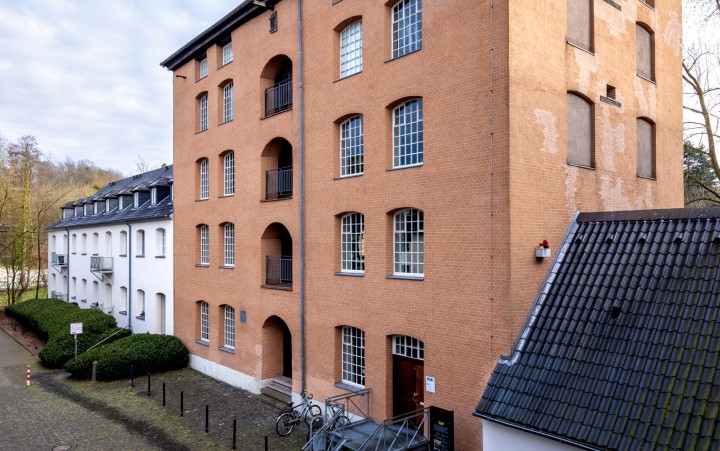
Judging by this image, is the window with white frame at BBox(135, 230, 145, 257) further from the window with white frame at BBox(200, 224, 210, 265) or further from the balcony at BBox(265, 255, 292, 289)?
the balcony at BBox(265, 255, 292, 289)

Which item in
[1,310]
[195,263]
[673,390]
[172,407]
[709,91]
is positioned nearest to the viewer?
[673,390]

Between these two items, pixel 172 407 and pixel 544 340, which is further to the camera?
pixel 172 407

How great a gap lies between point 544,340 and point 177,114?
1998 cm

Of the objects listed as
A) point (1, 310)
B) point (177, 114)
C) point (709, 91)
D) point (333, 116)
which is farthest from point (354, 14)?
point (1, 310)

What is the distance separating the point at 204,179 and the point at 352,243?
10355 millimetres

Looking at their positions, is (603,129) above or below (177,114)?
below

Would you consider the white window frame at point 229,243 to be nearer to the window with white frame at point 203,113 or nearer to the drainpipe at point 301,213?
the window with white frame at point 203,113

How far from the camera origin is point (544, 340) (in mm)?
9828

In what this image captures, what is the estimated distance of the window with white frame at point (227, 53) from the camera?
2072 centimetres

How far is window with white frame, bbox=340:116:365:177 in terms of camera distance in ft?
47.3

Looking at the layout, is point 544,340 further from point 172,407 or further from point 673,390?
point 172,407

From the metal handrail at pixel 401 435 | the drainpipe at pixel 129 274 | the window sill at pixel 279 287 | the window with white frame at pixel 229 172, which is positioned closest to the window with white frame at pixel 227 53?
the window with white frame at pixel 229 172

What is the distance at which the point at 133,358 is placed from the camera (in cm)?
2056

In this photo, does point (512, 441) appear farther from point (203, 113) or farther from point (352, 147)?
point (203, 113)
